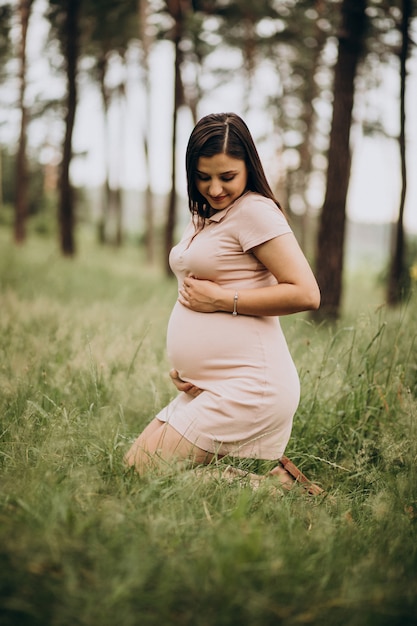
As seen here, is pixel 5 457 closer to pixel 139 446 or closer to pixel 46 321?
pixel 139 446

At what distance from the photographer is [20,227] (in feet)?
59.7

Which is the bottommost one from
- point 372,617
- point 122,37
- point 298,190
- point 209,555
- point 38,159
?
point 372,617

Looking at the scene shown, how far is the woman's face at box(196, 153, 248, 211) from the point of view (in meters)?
2.36

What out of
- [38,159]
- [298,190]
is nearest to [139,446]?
[298,190]

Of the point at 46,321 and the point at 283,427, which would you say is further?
the point at 46,321

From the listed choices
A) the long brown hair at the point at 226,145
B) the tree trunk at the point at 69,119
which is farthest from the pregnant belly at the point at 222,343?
the tree trunk at the point at 69,119

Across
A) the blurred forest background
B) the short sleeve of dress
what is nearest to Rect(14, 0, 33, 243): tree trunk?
the blurred forest background

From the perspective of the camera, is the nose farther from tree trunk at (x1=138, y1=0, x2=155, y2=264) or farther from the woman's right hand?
tree trunk at (x1=138, y1=0, x2=155, y2=264)

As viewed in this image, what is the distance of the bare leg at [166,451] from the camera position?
244cm

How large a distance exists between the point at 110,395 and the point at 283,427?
1.35 m

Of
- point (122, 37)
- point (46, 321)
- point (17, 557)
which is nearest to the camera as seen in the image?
point (17, 557)

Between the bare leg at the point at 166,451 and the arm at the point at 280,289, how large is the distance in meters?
0.65

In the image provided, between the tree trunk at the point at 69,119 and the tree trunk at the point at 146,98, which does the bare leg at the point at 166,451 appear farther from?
the tree trunk at the point at 146,98

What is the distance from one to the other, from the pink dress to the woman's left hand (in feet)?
0.14
